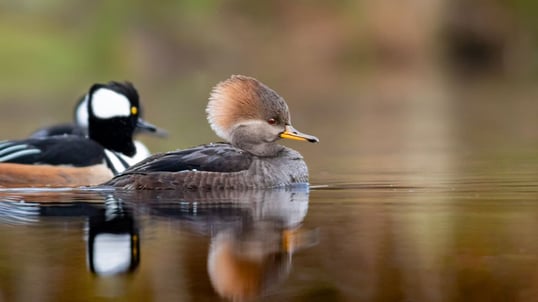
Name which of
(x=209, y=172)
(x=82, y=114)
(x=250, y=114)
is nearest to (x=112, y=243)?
(x=209, y=172)

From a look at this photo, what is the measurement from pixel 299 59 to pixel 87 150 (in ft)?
80.7

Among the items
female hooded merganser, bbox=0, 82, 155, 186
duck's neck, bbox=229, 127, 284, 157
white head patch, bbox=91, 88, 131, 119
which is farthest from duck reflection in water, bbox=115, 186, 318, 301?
white head patch, bbox=91, 88, 131, 119

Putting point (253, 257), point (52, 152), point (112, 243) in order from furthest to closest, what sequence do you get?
point (52, 152) < point (112, 243) < point (253, 257)

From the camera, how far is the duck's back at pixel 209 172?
9.83 metres

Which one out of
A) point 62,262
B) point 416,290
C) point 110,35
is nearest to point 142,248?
point 62,262

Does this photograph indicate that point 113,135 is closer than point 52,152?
No

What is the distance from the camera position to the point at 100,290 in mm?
5945

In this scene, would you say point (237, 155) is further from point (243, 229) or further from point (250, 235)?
point (250, 235)

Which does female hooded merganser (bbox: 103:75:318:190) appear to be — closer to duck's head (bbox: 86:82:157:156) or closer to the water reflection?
the water reflection

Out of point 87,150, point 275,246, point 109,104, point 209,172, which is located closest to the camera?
point 275,246

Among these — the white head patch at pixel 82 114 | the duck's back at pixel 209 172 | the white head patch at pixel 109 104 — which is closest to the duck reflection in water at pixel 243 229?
the duck's back at pixel 209 172

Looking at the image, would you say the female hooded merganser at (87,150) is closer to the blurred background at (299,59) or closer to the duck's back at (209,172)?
the duck's back at (209,172)

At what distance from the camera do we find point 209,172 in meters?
9.84

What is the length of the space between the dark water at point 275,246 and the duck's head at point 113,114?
2549 millimetres
